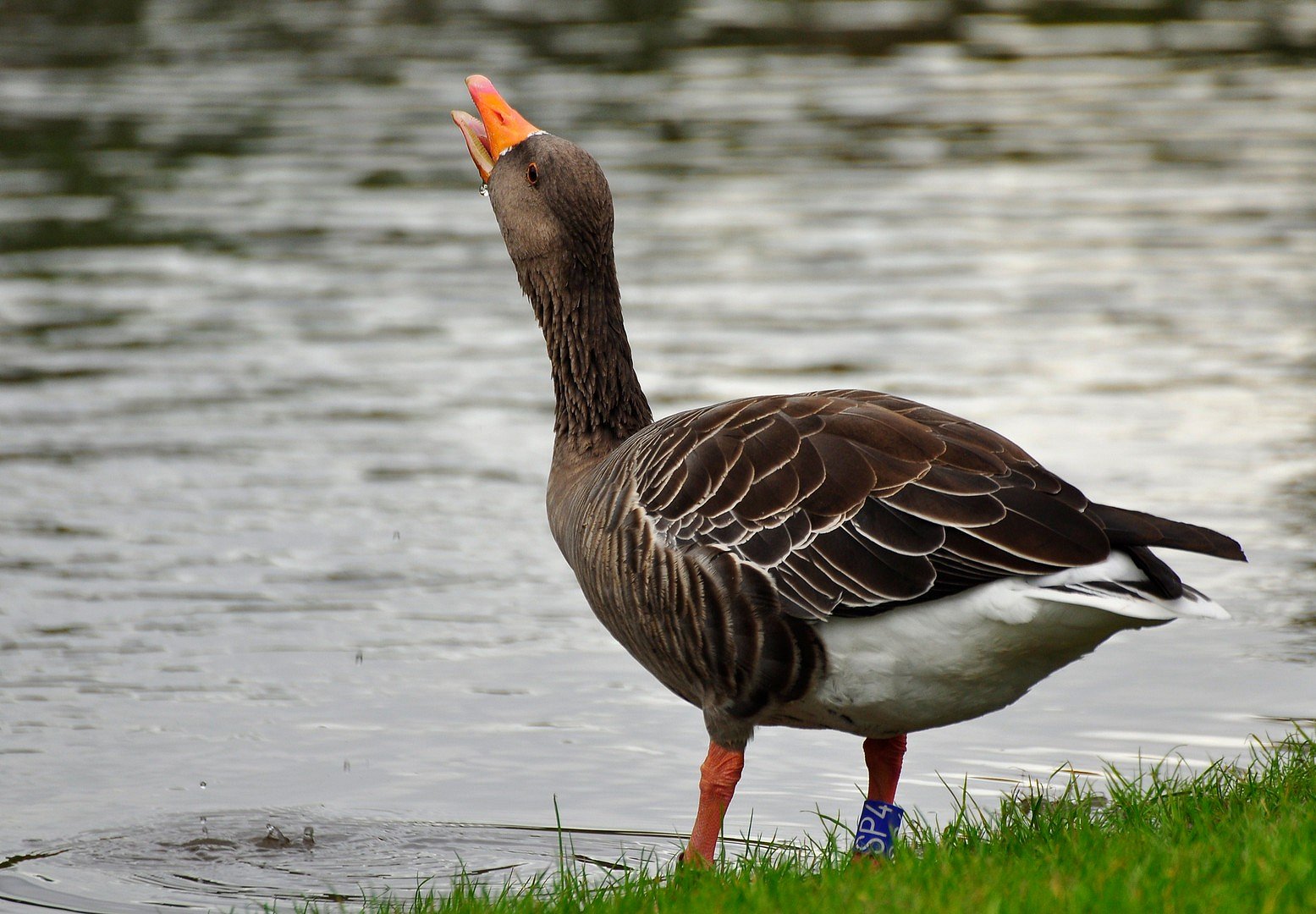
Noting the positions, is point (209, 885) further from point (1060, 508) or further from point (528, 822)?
point (1060, 508)

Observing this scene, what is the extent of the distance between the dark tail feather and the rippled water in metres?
2.22

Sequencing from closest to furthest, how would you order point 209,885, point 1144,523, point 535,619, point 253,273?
point 1144,523
point 209,885
point 535,619
point 253,273

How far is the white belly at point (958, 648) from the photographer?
4859 millimetres

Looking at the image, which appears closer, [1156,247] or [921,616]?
[921,616]

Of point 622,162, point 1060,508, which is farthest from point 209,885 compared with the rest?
point 622,162

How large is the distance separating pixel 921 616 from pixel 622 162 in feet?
53.1

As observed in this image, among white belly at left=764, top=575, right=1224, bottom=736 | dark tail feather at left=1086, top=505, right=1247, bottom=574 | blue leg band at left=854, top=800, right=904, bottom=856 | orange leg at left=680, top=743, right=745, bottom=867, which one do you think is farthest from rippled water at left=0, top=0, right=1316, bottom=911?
dark tail feather at left=1086, top=505, right=1247, bottom=574

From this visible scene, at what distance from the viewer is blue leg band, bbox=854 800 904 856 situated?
557cm

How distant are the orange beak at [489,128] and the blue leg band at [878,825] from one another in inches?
112

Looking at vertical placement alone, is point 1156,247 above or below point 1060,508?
below

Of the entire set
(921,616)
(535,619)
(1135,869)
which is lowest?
(535,619)

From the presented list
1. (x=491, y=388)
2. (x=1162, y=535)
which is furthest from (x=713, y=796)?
(x=491, y=388)

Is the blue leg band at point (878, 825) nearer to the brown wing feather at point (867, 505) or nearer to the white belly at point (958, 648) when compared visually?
the white belly at point (958, 648)

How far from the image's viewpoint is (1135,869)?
454 cm
